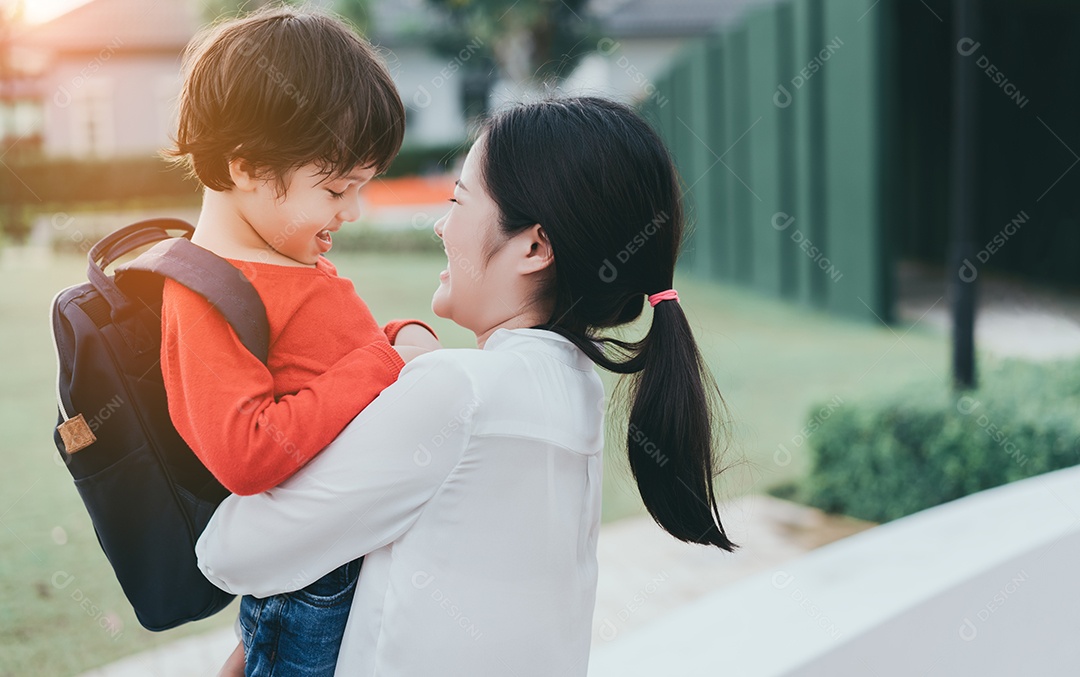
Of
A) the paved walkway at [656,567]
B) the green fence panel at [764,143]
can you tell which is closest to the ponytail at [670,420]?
the paved walkway at [656,567]

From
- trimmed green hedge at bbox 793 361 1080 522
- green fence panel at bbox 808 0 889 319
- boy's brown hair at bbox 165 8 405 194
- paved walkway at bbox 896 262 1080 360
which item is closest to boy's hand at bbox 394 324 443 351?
boy's brown hair at bbox 165 8 405 194

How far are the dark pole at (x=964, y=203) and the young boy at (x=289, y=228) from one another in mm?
4085

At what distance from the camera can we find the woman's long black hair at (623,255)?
4.17 ft

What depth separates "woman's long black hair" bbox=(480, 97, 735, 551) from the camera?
50.0 inches

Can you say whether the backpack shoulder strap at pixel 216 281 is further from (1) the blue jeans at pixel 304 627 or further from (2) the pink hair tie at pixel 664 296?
(2) the pink hair tie at pixel 664 296

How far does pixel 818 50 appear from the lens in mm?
10102

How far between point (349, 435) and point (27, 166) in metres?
20.8

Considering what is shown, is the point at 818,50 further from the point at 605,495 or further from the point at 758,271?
the point at 605,495

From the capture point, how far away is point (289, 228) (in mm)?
1281

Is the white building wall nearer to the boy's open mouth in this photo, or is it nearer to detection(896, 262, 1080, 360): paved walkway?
detection(896, 262, 1080, 360): paved walkway

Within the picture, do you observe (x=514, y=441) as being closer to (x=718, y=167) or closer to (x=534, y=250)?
(x=534, y=250)

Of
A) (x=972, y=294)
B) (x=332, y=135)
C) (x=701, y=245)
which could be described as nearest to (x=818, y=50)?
(x=701, y=245)

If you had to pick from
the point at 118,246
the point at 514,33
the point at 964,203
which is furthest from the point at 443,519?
the point at 514,33

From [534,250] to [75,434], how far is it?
596 mm
